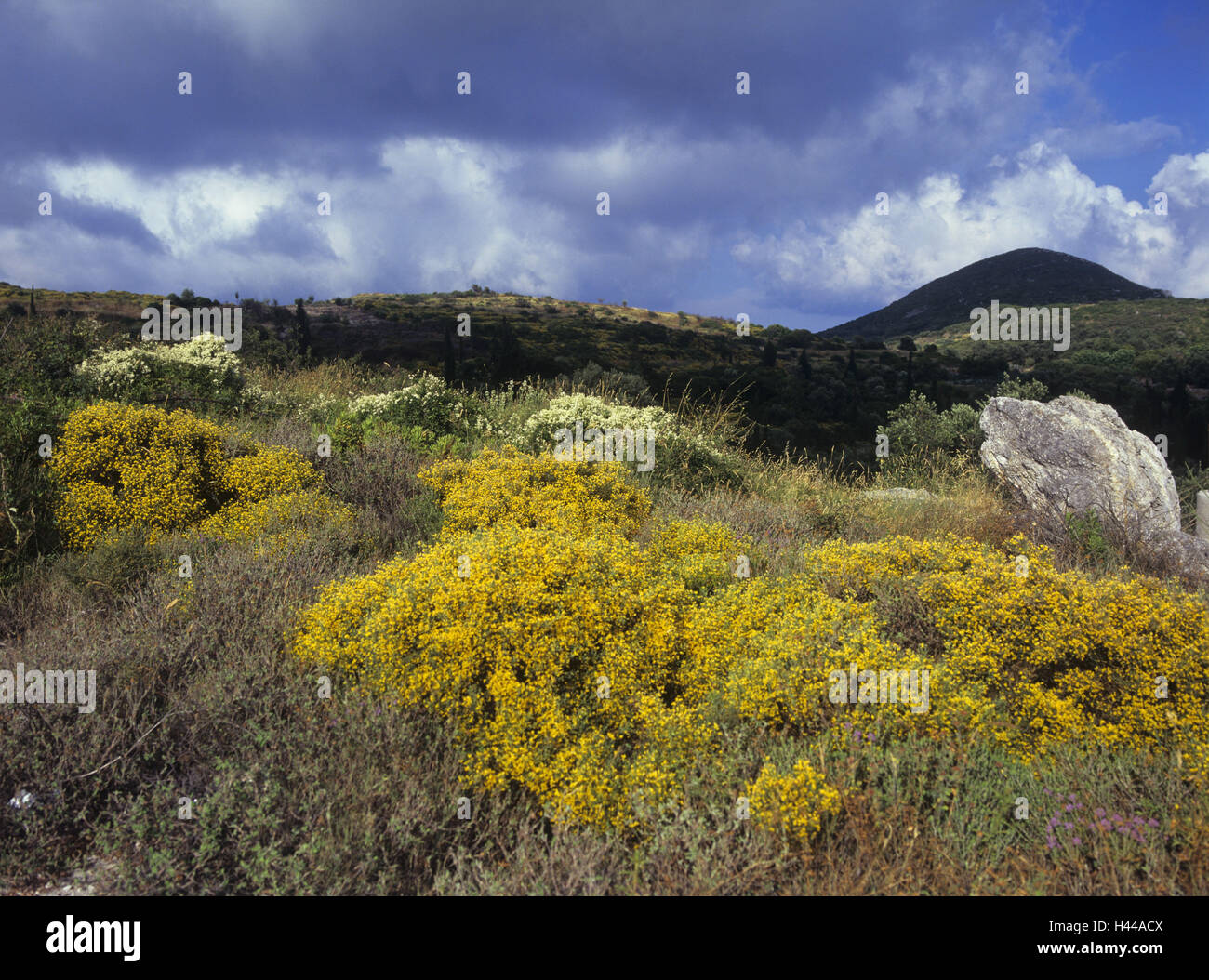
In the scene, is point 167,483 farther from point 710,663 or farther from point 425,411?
point 710,663

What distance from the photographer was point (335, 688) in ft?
11.3

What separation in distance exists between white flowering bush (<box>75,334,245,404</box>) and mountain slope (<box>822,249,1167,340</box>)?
6118cm

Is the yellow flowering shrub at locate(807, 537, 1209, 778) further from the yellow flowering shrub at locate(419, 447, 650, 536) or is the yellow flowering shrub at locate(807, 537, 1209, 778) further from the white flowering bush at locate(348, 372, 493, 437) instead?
the white flowering bush at locate(348, 372, 493, 437)

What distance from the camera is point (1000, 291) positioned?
2830 inches

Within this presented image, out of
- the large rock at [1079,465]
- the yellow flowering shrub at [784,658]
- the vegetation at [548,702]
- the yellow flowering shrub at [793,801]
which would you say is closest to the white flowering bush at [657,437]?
the vegetation at [548,702]

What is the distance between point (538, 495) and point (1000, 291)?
267ft

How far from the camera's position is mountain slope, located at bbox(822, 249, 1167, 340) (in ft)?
218

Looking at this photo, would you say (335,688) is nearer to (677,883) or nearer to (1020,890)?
(677,883)

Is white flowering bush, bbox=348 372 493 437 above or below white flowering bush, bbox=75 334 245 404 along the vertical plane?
below

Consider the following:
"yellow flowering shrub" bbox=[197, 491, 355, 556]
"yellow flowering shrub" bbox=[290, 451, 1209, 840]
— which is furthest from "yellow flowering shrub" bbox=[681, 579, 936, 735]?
"yellow flowering shrub" bbox=[197, 491, 355, 556]

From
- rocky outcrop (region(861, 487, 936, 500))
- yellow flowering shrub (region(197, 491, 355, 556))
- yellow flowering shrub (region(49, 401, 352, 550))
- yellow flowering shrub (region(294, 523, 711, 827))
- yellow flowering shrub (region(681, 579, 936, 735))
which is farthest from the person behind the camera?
rocky outcrop (region(861, 487, 936, 500))

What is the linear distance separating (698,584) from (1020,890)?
2.69 m
